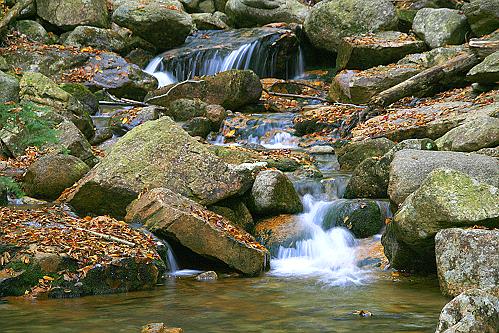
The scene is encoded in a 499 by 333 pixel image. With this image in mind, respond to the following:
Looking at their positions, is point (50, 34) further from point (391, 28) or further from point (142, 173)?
point (142, 173)

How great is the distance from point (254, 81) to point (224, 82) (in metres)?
0.75

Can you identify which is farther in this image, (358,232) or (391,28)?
(391,28)

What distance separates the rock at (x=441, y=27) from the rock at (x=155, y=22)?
7185 millimetres

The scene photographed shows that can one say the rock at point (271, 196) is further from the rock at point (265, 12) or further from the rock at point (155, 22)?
the rock at point (265, 12)

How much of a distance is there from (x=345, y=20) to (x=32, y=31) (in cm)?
939

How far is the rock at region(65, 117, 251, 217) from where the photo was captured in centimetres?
908

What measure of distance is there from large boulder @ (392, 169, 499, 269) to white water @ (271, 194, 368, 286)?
1.03 m

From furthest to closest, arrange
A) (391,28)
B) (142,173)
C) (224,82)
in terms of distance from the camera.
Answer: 1. (391,28)
2. (224,82)
3. (142,173)

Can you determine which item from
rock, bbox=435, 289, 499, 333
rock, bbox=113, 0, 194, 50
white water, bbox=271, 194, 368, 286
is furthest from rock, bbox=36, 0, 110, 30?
rock, bbox=435, 289, 499, 333

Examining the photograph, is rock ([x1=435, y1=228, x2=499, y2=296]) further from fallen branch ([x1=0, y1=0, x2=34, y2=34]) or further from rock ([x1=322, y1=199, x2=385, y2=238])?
fallen branch ([x1=0, y1=0, x2=34, y2=34])

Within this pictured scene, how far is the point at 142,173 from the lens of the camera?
364 inches

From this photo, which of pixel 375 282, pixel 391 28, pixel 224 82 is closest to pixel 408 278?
pixel 375 282

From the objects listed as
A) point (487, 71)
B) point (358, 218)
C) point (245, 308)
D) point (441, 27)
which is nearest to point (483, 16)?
point (441, 27)

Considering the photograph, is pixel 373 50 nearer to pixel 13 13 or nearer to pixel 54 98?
pixel 54 98
